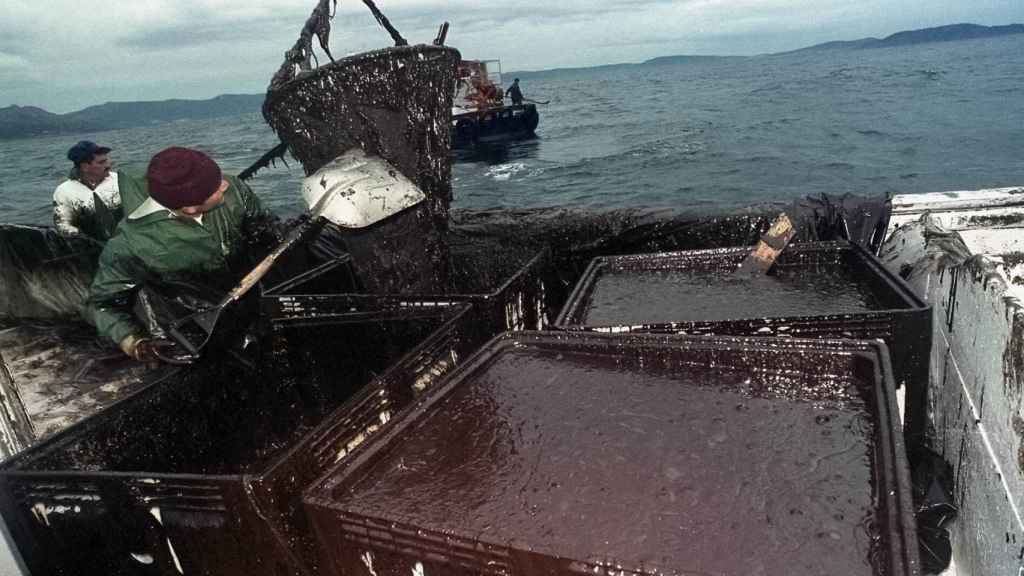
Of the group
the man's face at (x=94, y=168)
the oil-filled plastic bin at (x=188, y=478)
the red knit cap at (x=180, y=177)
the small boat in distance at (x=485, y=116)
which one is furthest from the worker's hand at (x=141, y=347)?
the small boat in distance at (x=485, y=116)

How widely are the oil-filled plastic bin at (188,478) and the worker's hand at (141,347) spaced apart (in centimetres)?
68

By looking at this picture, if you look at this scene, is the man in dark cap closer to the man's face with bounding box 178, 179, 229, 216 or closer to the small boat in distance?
the man's face with bounding box 178, 179, 229, 216

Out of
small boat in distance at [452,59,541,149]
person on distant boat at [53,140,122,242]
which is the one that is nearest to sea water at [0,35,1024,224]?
small boat in distance at [452,59,541,149]

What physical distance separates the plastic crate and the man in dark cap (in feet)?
2.71

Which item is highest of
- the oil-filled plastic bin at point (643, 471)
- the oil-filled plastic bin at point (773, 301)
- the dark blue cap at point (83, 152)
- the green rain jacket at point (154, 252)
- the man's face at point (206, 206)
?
the dark blue cap at point (83, 152)

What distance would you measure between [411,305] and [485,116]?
1307 inches

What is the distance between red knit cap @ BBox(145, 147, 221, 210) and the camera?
10.9ft

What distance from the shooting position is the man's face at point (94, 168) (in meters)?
6.90

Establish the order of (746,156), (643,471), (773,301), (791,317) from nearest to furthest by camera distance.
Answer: (643,471) → (791,317) → (773,301) → (746,156)

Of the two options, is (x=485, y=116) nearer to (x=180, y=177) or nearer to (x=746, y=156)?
(x=746, y=156)

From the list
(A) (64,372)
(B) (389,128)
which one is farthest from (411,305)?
(A) (64,372)

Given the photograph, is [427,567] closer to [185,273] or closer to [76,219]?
[185,273]

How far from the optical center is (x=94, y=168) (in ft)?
22.7

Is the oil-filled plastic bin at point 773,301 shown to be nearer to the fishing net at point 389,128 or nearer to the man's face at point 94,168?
the fishing net at point 389,128
